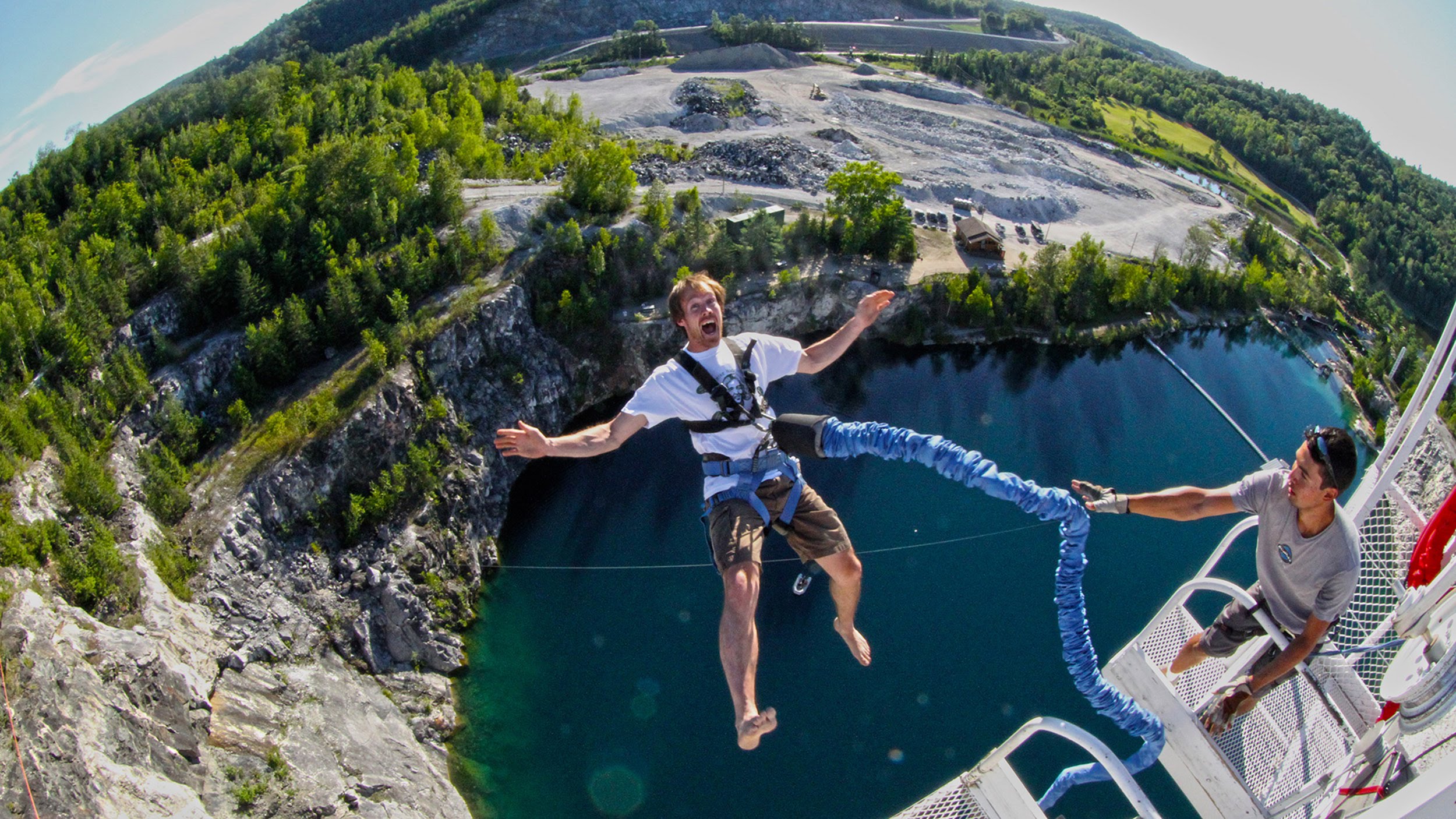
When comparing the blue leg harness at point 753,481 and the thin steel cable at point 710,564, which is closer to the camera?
the blue leg harness at point 753,481

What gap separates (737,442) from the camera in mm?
6844

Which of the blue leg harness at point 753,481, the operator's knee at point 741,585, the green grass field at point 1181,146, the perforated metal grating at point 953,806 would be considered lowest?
the green grass field at point 1181,146

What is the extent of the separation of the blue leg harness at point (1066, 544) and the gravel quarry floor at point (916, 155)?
3376 centimetres

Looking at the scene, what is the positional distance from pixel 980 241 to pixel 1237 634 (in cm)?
3628

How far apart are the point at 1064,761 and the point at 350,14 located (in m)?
105

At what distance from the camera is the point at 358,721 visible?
19266 mm

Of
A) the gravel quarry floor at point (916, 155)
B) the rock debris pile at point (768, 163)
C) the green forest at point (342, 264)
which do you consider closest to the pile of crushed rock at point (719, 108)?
the gravel quarry floor at point (916, 155)

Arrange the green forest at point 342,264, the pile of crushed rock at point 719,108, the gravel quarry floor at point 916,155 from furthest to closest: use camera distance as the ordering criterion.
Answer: the pile of crushed rock at point 719,108, the gravel quarry floor at point 916,155, the green forest at point 342,264

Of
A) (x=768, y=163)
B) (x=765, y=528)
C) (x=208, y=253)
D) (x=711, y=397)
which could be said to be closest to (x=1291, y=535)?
(x=765, y=528)

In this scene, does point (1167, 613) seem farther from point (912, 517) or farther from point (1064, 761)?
point (912, 517)

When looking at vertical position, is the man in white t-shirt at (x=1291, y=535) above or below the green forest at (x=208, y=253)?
above

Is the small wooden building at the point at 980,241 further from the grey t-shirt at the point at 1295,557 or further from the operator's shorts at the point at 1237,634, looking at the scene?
the grey t-shirt at the point at 1295,557

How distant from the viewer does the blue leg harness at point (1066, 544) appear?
5.15 metres

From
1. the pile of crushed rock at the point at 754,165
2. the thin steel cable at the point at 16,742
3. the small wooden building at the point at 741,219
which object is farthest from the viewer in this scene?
the pile of crushed rock at the point at 754,165
